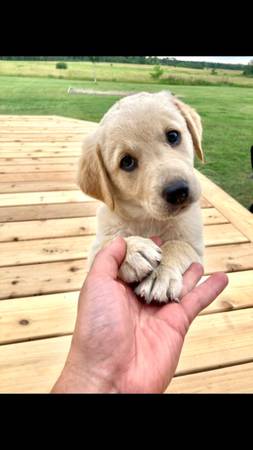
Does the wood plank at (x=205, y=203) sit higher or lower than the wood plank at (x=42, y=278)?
lower

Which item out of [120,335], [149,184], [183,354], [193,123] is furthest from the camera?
[183,354]

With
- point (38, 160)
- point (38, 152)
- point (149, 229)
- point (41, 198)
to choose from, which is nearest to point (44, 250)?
point (41, 198)

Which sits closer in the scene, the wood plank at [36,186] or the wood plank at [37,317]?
the wood plank at [37,317]

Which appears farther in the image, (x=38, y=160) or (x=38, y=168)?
(x=38, y=160)

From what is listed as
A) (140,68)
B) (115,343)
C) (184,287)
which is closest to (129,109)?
(140,68)

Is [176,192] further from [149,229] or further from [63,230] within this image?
[63,230]

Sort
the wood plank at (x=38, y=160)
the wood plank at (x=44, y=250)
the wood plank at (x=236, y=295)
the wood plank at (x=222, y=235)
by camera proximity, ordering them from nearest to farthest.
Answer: the wood plank at (x=236, y=295) → the wood plank at (x=44, y=250) → the wood plank at (x=222, y=235) → the wood plank at (x=38, y=160)

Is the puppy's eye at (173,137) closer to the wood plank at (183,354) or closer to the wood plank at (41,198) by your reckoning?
the wood plank at (183,354)

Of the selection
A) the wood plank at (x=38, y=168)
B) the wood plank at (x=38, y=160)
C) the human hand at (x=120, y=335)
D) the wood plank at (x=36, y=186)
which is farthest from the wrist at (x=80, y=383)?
the wood plank at (x=38, y=160)
